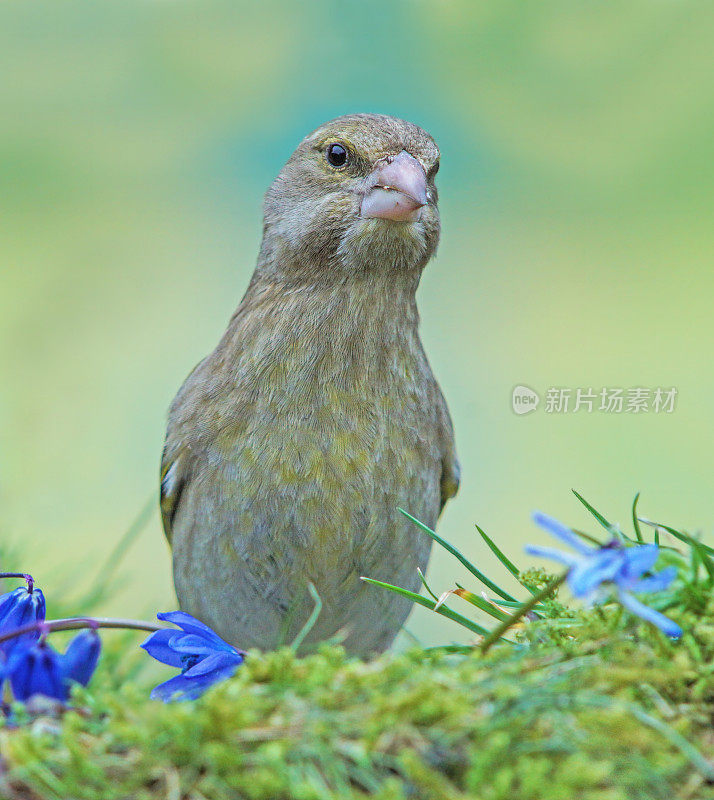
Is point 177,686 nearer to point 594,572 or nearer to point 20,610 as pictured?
point 20,610

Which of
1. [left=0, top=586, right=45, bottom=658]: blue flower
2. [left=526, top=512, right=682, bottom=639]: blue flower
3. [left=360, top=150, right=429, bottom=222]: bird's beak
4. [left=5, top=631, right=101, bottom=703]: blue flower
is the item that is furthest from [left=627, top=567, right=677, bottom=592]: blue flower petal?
[left=360, top=150, right=429, bottom=222]: bird's beak

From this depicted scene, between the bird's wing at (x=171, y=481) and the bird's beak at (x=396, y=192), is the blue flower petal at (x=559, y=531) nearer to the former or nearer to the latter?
the bird's beak at (x=396, y=192)

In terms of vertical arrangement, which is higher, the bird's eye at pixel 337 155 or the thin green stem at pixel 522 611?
the bird's eye at pixel 337 155

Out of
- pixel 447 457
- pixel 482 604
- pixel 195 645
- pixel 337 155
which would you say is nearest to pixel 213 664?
pixel 195 645

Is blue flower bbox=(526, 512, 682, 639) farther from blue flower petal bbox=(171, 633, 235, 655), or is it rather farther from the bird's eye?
the bird's eye

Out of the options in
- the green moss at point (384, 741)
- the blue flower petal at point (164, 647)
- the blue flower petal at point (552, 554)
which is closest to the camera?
the green moss at point (384, 741)

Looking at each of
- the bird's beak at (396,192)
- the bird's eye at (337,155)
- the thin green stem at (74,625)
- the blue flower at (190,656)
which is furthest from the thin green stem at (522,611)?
the bird's eye at (337,155)

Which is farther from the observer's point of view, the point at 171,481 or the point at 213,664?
the point at 171,481
